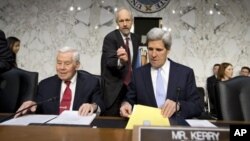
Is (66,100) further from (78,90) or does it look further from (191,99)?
(191,99)

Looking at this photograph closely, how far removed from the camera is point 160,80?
2197 millimetres

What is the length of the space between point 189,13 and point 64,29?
240 centimetres

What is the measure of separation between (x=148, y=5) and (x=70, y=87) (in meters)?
4.13

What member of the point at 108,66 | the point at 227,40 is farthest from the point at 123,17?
the point at 227,40

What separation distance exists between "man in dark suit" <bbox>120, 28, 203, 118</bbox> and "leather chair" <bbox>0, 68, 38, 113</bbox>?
69 cm

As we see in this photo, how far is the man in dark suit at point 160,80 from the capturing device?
7.05ft

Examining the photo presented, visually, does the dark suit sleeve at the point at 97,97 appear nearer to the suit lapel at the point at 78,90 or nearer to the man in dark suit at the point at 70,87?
the man in dark suit at the point at 70,87

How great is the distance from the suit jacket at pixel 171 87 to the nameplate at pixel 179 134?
115 cm

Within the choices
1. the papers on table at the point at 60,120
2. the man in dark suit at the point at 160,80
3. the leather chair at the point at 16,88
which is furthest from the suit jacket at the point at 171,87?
the leather chair at the point at 16,88

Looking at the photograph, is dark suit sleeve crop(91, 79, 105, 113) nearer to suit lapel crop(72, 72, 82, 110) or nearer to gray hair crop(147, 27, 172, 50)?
suit lapel crop(72, 72, 82, 110)

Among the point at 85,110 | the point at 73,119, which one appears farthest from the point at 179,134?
the point at 85,110

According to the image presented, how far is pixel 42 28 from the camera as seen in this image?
6.20m

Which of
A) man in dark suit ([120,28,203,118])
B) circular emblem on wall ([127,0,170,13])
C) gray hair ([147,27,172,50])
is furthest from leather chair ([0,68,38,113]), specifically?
circular emblem on wall ([127,0,170,13])

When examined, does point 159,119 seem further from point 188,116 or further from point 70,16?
point 70,16
